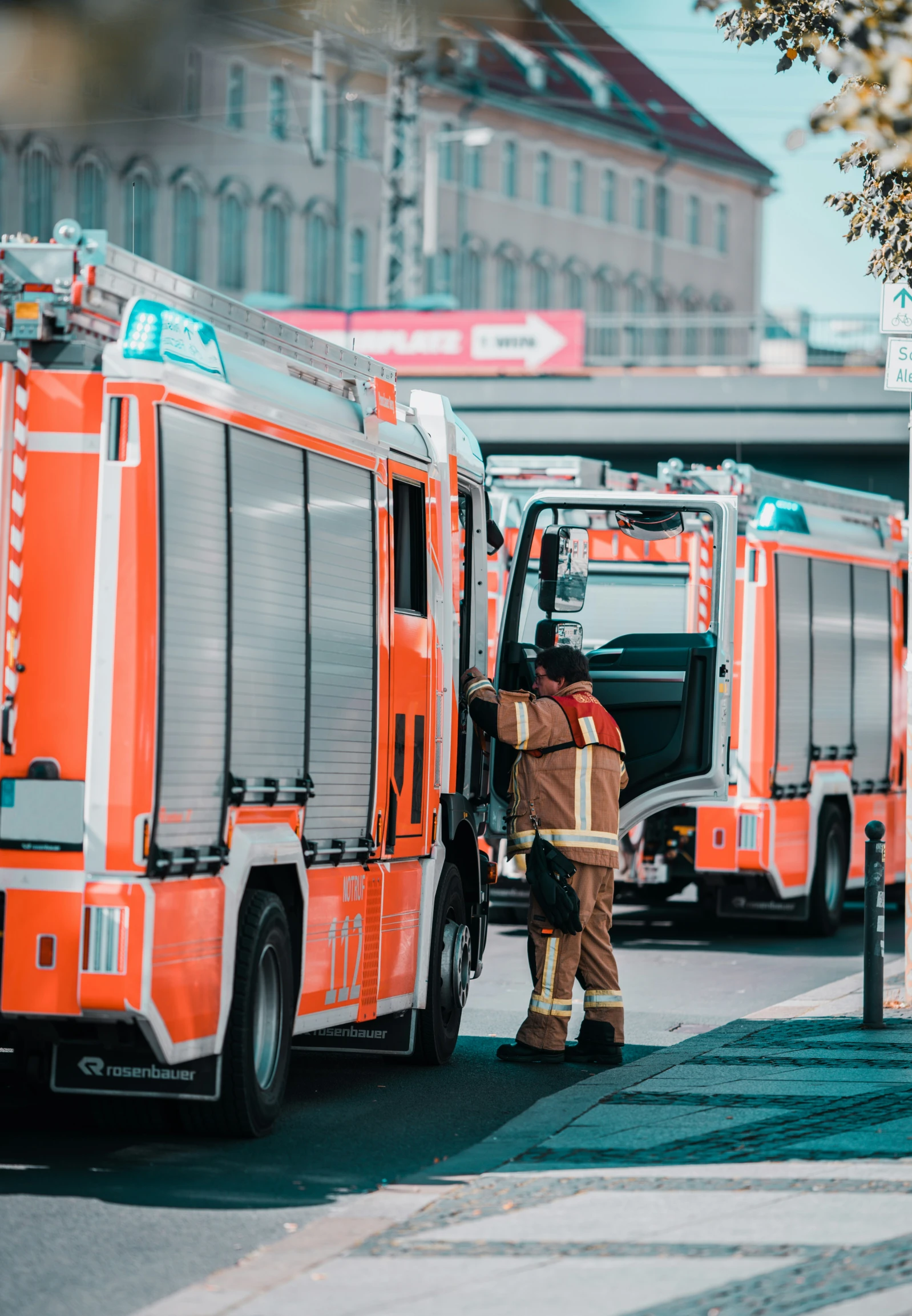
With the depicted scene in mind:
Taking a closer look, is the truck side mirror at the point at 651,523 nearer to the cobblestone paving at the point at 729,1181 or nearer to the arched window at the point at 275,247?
the cobblestone paving at the point at 729,1181

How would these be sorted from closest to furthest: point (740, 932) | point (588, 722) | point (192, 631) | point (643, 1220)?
point (643, 1220)
point (192, 631)
point (588, 722)
point (740, 932)

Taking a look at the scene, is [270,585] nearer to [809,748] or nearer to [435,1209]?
[435,1209]

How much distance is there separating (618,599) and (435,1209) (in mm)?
9807

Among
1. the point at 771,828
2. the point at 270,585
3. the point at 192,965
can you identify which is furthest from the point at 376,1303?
the point at 771,828

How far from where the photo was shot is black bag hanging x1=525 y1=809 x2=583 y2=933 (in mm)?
10039

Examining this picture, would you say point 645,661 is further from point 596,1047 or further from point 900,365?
point 596,1047

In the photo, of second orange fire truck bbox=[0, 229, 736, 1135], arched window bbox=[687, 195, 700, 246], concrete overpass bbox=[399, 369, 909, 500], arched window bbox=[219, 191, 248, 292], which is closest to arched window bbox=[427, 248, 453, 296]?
arched window bbox=[219, 191, 248, 292]

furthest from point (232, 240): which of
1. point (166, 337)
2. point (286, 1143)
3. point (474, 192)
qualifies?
point (166, 337)

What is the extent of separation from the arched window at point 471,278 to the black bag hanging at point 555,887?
62557mm

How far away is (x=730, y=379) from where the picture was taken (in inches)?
1358

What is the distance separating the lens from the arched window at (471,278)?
71938 mm

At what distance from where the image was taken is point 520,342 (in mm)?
35781

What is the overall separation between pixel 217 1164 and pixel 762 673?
30.1 feet

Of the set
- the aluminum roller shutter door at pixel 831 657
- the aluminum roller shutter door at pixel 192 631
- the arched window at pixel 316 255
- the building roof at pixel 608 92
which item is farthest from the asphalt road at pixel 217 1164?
the arched window at pixel 316 255
